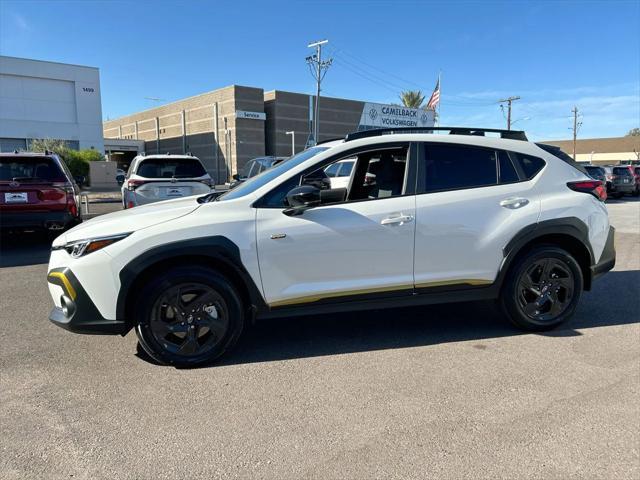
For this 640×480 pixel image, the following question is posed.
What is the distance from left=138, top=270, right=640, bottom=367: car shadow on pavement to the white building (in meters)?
46.6

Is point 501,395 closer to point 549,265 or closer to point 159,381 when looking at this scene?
point 549,265

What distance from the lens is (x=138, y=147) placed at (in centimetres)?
6619

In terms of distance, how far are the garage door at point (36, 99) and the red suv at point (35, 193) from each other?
42.3 m

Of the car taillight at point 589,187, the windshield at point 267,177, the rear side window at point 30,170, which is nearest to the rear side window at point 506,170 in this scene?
the car taillight at point 589,187

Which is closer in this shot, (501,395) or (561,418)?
(561,418)

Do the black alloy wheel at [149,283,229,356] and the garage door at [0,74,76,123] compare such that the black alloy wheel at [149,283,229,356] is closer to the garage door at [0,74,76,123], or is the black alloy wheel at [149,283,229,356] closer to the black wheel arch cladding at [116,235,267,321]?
the black wheel arch cladding at [116,235,267,321]

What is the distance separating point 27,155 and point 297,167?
254 inches

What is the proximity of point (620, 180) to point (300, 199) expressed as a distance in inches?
967

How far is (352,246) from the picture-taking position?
12.4ft

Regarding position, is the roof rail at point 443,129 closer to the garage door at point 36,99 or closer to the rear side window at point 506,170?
the rear side window at point 506,170

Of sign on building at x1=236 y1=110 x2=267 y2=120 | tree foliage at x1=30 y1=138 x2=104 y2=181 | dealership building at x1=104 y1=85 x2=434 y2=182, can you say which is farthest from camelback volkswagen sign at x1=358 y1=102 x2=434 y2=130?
tree foliage at x1=30 y1=138 x2=104 y2=181

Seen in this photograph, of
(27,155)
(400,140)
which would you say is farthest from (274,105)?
(400,140)

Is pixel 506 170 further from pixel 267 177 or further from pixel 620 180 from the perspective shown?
pixel 620 180

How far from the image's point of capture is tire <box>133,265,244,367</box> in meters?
3.50
